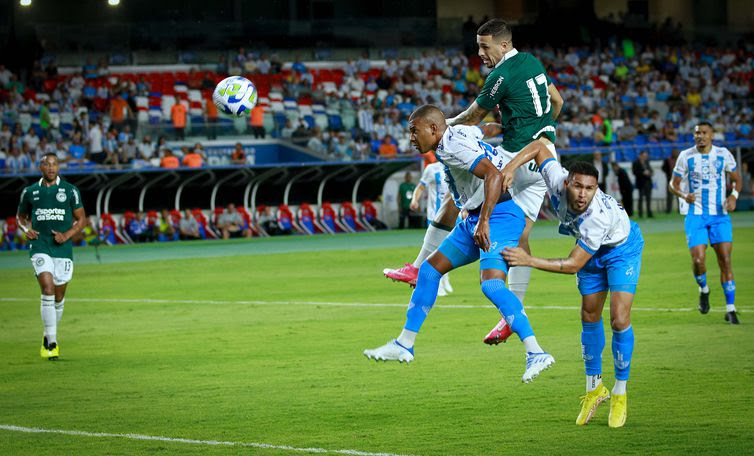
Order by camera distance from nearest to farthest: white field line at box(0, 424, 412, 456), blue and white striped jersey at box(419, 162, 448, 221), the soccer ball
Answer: white field line at box(0, 424, 412, 456) → the soccer ball → blue and white striped jersey at box(419, 162, 448, 221)

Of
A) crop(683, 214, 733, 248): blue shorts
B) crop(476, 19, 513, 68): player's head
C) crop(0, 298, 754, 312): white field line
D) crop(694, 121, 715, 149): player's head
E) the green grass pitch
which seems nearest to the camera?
the green grass pitch

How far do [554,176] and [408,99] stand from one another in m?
34.2

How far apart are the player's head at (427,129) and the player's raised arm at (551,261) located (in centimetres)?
148

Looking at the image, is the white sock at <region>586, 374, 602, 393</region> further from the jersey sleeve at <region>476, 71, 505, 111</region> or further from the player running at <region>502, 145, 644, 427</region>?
the jersey sleeve at <region>476, 71, 505, 111</region>

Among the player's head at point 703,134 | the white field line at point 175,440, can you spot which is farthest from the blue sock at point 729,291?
the white field line at point 175,440

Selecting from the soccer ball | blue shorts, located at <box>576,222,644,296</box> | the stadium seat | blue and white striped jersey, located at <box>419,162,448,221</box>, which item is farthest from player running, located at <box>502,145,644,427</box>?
the stadium seat

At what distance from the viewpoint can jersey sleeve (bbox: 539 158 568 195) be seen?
8602 mm

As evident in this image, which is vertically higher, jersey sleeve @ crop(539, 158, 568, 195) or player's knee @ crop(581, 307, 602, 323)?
jersey sleeve @ crop(539, 158, 568, 195)

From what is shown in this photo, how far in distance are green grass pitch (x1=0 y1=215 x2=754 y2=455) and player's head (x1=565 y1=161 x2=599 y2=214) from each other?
1696mm

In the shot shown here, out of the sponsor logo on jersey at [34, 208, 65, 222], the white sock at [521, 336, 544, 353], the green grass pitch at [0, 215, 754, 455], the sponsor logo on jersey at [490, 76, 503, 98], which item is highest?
the sponsor logo on jersey at [490, 76, 503, 98]

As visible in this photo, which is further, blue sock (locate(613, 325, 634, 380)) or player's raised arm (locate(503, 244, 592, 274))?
blue sock (locate(613, 325, 634, 380))

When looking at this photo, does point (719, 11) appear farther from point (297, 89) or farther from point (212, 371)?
point (212, 371)

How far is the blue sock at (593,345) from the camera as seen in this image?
8695mm

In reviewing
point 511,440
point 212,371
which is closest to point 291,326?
point 212,371
